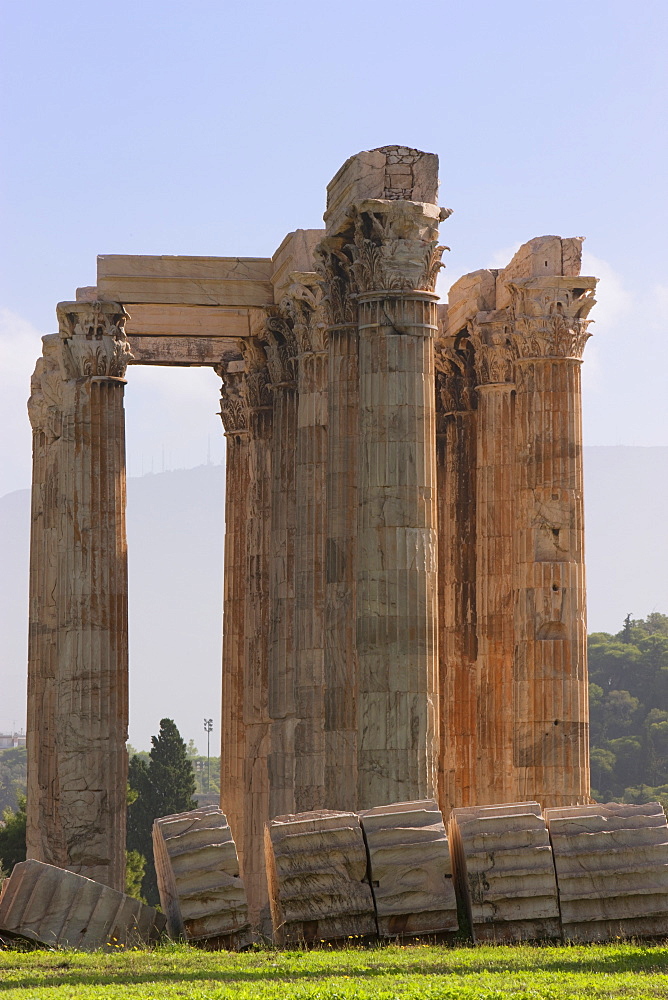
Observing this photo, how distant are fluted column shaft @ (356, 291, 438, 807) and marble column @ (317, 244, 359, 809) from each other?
241 centimetres

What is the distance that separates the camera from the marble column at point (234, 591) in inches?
2329

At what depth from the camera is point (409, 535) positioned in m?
39.3

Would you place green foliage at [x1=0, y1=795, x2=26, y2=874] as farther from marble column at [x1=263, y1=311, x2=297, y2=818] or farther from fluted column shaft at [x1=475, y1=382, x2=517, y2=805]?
fluted column shaft at [x1=475, y1=382, x2=517, y2=805]

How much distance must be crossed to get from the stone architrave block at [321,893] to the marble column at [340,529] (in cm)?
928

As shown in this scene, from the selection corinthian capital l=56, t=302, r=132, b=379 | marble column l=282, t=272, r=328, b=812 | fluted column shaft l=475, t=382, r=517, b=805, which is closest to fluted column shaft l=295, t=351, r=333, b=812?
marble column l=282, t=272, r=328, b=812

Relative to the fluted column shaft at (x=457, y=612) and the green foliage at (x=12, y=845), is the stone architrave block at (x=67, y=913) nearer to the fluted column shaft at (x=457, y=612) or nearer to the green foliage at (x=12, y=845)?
the fluted column shaft at (x=457, y=612)

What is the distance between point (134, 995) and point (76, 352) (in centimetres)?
2796

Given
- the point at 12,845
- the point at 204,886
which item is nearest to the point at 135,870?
the point at 12,845

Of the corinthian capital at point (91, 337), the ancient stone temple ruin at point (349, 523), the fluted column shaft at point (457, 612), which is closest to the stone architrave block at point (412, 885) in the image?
the ancient stone temple ruin at point (349, 523)

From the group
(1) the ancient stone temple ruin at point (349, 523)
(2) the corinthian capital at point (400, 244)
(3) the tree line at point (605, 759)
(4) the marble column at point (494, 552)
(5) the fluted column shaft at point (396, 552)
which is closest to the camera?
(5) the fluted column shaft at point (396, 552)

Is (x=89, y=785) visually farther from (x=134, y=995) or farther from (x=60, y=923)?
(x=134, y=995)

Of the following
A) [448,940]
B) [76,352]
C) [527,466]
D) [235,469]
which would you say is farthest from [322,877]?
[235,469]

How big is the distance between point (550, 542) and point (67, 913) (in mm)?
17183

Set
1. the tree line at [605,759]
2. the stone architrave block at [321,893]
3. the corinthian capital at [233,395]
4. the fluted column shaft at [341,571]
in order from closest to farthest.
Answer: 1. the stone architrave block at [321,893]
2. the fluted column shaft at [341,571]
3. the corinthian capital at [233,395]
4. the tree line at [605,759]
